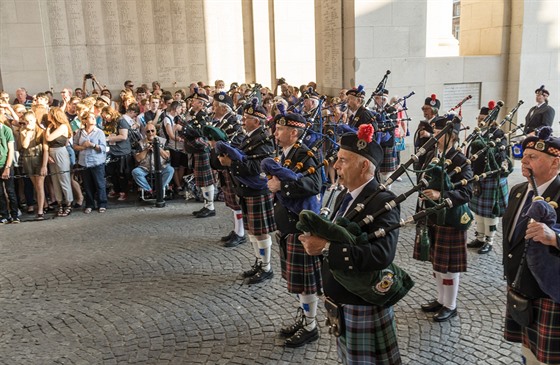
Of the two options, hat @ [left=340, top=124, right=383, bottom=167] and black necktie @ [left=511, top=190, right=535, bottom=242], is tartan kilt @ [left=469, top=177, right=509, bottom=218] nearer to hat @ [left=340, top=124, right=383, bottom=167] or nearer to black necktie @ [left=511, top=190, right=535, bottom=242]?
black necktie @ [left=511, top=190, right=535, bottom=242]

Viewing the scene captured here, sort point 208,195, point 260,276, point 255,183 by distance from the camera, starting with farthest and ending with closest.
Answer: point 208,195
point 260,276
point 255,183

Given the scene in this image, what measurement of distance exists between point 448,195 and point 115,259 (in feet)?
13.1

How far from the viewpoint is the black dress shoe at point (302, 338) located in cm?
405

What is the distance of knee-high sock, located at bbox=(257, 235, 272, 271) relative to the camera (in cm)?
532

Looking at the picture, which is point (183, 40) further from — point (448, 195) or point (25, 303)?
point (448, 195)

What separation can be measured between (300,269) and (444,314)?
1.36 meters

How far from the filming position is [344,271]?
2.63 meters

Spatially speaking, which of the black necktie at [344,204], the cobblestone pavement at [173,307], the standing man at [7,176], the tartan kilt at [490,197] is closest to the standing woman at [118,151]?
the standing man at [7,176]

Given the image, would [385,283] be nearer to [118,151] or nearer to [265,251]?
[265,251]

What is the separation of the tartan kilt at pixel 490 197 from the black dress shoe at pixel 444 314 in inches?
74.3

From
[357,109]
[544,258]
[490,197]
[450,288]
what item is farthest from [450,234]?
[357,109]

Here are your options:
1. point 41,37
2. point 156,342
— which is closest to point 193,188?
point 156,342

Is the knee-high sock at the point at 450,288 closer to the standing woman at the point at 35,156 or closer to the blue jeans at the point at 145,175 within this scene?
the blue jeans at the point at 145,175

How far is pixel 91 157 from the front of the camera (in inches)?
318
